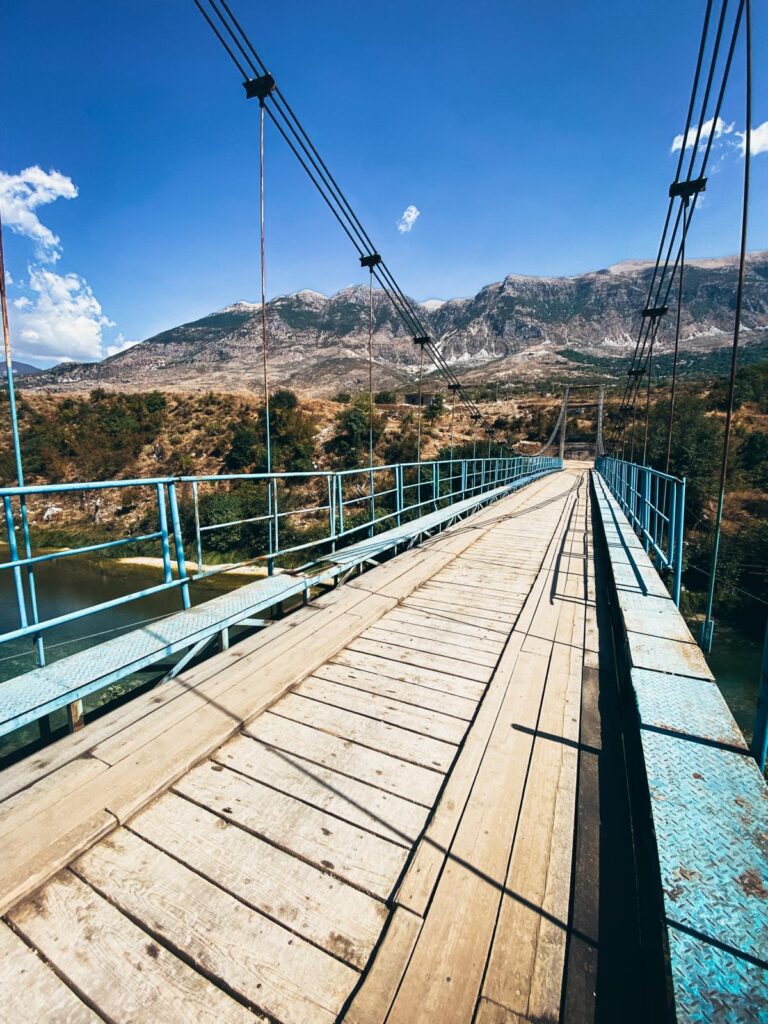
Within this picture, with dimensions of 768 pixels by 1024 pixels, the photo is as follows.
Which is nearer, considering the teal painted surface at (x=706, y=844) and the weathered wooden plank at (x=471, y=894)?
the teal painted surface at (x=706, y=844)

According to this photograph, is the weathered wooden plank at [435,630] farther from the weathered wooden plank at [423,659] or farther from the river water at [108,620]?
the river water at [108,620]

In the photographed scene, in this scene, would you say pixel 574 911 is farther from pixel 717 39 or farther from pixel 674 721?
pixel 717 39

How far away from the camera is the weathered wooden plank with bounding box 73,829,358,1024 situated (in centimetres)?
107

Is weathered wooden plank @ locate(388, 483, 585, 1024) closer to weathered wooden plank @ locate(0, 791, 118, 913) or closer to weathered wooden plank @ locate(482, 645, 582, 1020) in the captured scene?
weathered wooden plank @ locate(482, 645, 582, 1020)

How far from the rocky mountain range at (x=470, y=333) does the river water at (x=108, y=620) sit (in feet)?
222

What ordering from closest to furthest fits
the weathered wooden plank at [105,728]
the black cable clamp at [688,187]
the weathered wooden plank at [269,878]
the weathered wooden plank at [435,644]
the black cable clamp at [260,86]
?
the weathered wooden plank at [269,878]
the weathered wooden plank at [105,728]
the weathered wooden plank at [435,644]
the black cable clamp at [260,86]
the black cable clamp at [688,187]

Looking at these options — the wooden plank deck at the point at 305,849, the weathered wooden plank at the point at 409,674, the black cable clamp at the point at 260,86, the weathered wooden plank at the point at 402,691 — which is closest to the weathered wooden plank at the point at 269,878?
the wooden plank deck at the point at 305,849

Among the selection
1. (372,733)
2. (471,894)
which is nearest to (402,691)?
(372,733)

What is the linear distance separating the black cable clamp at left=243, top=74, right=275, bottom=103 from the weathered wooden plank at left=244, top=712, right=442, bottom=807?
8.07 meters

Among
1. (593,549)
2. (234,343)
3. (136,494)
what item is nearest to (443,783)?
(593,549)

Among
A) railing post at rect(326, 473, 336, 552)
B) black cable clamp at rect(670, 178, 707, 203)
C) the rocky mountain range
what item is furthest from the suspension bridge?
the rocky mountain range

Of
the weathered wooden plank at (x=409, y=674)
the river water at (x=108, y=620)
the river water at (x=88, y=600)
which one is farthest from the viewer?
the river water at (x=88, y=600)

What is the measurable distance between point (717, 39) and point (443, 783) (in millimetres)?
10352

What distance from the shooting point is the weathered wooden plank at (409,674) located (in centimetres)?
248
